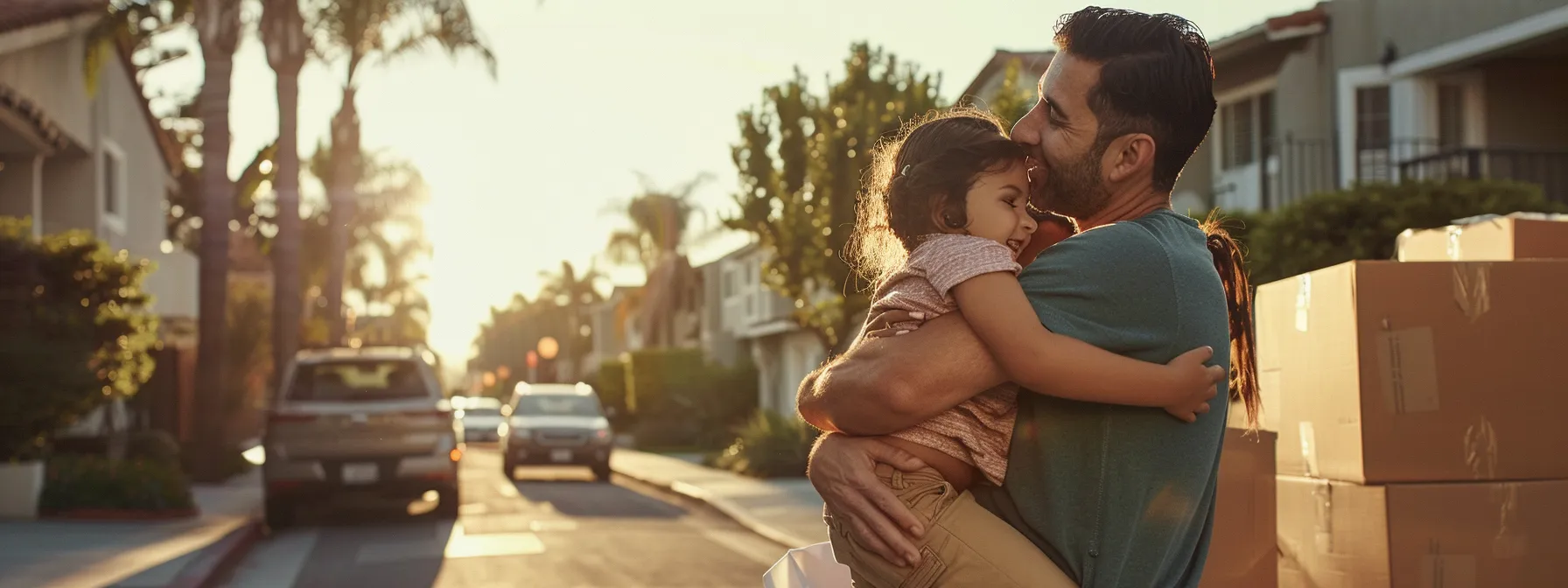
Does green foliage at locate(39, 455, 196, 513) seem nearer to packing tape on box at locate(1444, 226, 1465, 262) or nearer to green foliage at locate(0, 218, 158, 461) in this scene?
green foliage at locate(0, 218, 158, 461)

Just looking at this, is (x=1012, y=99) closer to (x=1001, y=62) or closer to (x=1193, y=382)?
(x=1001, y=62)

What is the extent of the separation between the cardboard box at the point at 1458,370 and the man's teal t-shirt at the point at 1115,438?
1.26 meters

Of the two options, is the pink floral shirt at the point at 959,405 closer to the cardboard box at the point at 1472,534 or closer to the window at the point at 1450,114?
the cardboard box at the point at 1472,534

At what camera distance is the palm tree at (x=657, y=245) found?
207 feet

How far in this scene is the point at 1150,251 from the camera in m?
2.53

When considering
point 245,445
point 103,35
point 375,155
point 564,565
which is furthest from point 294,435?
point 375,155

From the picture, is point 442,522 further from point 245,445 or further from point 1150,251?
point 245,445

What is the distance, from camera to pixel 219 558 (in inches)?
508

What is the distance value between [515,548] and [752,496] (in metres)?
6.56

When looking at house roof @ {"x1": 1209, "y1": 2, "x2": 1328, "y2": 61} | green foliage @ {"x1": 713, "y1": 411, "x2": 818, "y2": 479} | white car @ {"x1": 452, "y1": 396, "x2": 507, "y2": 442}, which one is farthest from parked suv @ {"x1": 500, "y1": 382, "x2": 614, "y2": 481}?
white car @ {"x1": 452, "y1": 396, "x2": 507, "y2": 442}

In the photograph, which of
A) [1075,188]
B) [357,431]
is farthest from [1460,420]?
[357,431]

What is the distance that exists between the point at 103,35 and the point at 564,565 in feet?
49.5

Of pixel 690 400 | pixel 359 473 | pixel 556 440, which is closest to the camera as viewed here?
pixel 359 473

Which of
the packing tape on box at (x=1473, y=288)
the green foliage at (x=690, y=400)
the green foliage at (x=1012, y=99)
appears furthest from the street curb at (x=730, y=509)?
the green foliage at (x=690, y=400)
